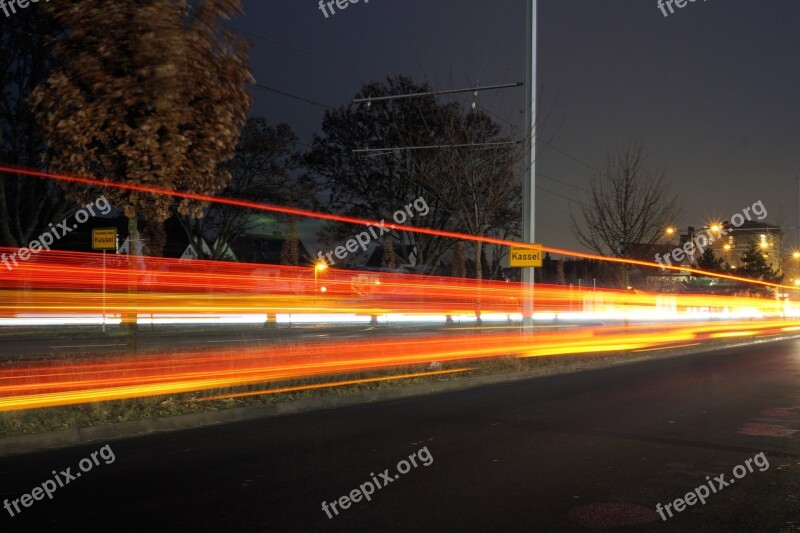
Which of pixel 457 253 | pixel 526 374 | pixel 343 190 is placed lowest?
pixel 526 374

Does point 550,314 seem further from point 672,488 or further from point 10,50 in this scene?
point 672,488

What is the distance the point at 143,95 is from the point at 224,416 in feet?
15.0

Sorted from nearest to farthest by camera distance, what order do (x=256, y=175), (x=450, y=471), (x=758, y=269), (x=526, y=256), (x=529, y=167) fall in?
(x=450, y=471) → (x=526, y=256) → (x=529, y=167) → (x=256, y=175) → (x=758, y=269)

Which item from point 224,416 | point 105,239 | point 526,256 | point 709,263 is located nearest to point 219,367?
point 224,416

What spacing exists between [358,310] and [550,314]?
1596 cm

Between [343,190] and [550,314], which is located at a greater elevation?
[343,190]

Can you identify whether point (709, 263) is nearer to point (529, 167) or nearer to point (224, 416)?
point (529, 167)

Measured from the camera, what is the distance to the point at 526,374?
56.6 ft

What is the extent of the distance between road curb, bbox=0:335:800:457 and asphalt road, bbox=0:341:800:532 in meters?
0.32

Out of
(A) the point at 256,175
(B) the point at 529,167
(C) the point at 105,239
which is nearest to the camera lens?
(B) the point at 529,167

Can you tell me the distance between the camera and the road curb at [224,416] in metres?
9.05

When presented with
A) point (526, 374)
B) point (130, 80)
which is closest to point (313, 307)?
point (526, 374)

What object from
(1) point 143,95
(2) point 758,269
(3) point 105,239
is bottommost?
(3) point 105,239

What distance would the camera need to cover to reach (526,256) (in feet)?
58.5
